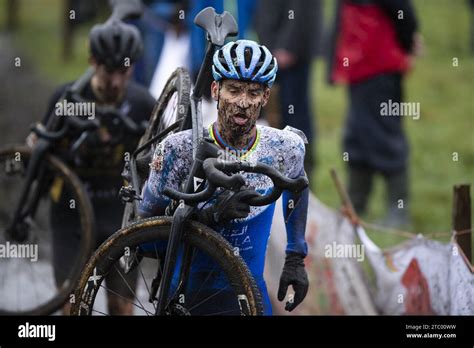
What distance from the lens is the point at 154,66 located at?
14.3 metres

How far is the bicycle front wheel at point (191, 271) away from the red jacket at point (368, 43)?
5.53 m

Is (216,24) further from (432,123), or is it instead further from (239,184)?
(432,123)

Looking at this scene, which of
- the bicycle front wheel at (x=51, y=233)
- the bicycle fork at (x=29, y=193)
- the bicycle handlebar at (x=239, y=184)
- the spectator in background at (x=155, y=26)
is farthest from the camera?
the spectator in background at (x=155, y=26)

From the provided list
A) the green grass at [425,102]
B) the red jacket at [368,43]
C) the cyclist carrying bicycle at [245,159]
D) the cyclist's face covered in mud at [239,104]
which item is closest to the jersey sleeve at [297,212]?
the cyclist carrying bicycle at [245,159]

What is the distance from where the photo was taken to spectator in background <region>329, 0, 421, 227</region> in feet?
42.8

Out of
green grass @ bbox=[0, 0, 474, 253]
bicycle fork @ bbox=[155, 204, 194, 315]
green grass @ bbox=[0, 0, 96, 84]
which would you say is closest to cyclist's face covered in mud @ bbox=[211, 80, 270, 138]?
bicycle fork @ bbox=[155, 204, 194, 315]

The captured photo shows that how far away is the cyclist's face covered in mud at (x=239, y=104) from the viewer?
299 inches

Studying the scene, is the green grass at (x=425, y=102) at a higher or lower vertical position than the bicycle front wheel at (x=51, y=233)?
higher

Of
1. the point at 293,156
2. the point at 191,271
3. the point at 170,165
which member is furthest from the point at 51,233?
the point at 293,156

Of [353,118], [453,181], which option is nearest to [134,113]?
[353,118]

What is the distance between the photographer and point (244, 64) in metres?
7.62

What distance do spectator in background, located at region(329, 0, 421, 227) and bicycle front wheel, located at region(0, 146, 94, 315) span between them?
3291mm

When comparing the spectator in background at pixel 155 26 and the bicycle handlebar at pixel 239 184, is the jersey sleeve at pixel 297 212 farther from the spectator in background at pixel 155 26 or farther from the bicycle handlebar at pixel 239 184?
the spectator in background at pixel 155 26
